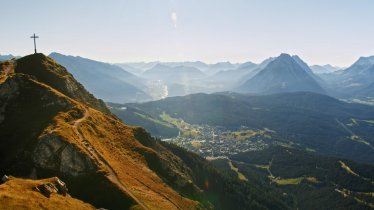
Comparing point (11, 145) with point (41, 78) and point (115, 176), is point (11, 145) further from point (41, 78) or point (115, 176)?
point (41, 78)

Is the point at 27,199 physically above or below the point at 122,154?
above

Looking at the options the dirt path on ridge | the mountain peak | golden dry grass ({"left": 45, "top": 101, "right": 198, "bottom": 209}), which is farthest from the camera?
the mountain peak

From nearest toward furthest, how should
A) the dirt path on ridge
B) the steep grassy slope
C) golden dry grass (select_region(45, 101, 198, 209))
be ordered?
the steep grassy slope
the dirt path on ridge
golden dry grass (select_region(45, 101, 198, 209))

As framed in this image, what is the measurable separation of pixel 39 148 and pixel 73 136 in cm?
1035

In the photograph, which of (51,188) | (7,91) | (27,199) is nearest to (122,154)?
(7,91)

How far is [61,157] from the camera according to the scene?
95875 mm

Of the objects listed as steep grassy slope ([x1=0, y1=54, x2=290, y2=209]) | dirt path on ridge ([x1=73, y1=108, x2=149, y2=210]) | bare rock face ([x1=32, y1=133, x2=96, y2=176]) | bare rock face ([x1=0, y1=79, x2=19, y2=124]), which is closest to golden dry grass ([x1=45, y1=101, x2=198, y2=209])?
steep grassy slope ([x1=0, y1=54, x2=290, y2=209])

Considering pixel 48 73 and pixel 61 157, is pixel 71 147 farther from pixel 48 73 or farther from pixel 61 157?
pixel 48 73

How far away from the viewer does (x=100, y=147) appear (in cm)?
→ 11312

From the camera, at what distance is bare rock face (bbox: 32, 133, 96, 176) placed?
3735 inches

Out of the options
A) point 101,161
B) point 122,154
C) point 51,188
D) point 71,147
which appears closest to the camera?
point 51,188

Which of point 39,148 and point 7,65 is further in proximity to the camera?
point 7,65

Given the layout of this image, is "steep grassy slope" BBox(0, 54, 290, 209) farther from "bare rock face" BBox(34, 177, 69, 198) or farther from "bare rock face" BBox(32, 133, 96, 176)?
"bare rock face" BBox(34, 177, 69, 198)

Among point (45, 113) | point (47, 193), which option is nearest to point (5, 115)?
point (45, 113)
